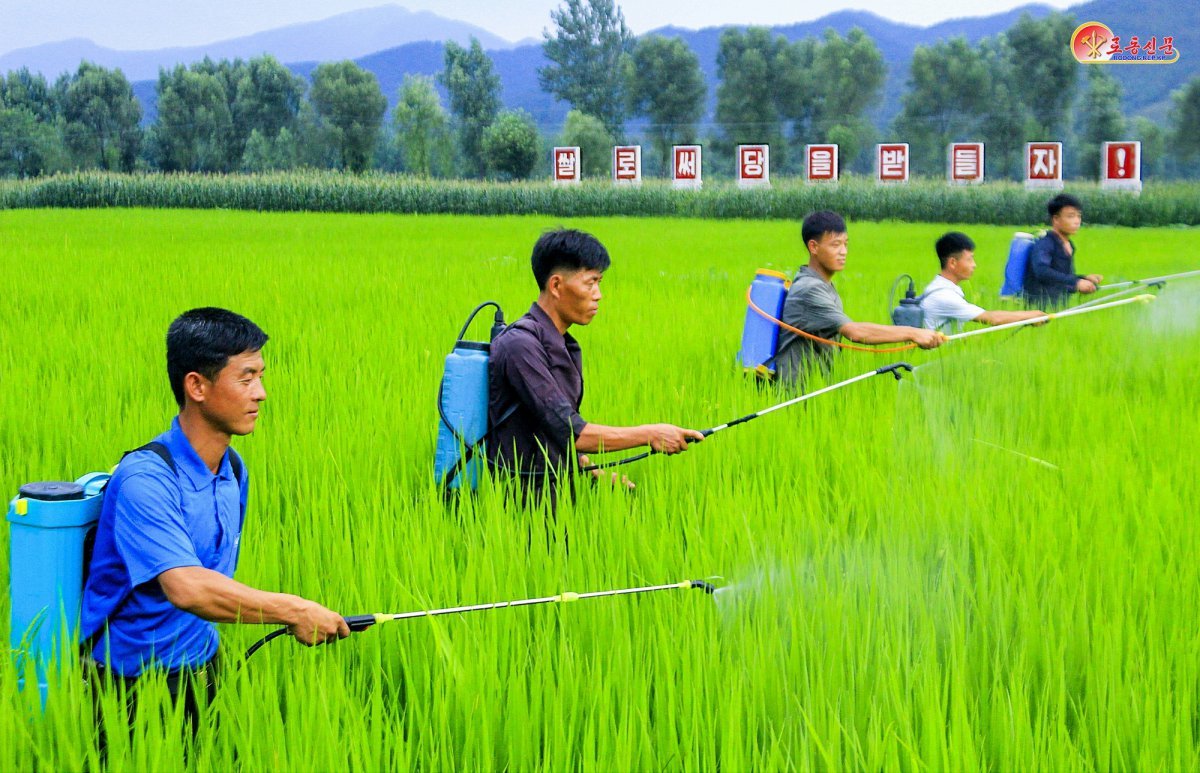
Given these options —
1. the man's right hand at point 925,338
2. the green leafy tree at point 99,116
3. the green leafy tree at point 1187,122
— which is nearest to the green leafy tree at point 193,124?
the green leafy tree at point 99,116

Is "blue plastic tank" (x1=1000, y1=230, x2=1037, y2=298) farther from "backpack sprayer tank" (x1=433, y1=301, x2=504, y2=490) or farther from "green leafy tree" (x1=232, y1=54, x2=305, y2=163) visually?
"green leafy tree" (x1=232, y1=54, x2=305, y2=163)

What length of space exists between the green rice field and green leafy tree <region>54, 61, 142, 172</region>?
68.8 meters

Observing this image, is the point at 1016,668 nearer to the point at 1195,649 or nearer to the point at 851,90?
the point at 1195,649

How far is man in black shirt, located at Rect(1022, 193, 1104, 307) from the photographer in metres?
8.06

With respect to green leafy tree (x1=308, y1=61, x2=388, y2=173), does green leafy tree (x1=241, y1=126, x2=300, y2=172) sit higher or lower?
lower

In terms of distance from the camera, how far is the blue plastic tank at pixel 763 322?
5574 mm

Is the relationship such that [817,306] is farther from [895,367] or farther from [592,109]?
[592,109]

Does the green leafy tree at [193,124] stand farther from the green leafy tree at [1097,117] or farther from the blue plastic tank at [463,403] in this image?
the blue plastic tank at [463,403]

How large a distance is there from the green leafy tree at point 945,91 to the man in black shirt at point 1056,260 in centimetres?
6939

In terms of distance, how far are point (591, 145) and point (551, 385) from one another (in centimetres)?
6583

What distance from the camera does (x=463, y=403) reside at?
11.5ft

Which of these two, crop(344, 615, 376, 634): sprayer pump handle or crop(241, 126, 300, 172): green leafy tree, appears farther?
crop(241, 126, 300, 172): green leafy tree

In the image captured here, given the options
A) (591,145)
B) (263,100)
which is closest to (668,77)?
(591,145)

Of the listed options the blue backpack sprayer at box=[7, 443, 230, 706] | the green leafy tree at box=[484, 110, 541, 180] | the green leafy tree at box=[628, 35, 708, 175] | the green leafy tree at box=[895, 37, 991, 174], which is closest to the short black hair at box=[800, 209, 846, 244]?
the blue backpack sprayer at box=[7, 443, 230, 706]
